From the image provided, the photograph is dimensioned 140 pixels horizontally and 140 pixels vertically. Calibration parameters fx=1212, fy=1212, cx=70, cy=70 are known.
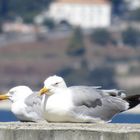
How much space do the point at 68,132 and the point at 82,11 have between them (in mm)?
97814

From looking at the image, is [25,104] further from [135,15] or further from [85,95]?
[135,15]

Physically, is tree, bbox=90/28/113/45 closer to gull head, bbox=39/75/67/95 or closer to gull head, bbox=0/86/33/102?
gull head, bbox=0/86/33/102

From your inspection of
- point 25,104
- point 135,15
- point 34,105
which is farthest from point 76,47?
point 34,105

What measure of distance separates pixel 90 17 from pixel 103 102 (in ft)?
314

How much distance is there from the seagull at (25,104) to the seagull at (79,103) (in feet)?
3.19

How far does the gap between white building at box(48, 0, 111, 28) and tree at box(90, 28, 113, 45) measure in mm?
8986

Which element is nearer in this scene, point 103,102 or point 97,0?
point 103,102

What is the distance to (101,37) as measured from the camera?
295ft

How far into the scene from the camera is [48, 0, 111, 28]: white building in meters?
103

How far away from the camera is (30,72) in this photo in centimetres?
8444

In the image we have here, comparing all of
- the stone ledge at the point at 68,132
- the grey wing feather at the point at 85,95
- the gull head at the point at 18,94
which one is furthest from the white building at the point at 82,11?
the stone ledge at the point at 68,132

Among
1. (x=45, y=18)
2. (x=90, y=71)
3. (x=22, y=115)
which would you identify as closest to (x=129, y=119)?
(x=22, y=115)

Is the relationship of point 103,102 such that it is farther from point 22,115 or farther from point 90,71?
point 90,71

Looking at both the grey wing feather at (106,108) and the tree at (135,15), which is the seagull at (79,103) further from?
the tree at (135,15)
